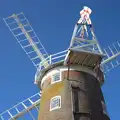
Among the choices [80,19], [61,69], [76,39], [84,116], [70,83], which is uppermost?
[80,19]

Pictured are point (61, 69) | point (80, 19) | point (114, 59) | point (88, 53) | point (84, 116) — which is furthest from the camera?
point (114, 59)

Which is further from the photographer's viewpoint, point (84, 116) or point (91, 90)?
point (91, 90)

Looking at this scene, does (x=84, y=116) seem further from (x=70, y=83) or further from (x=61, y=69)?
(x=61, y=69)

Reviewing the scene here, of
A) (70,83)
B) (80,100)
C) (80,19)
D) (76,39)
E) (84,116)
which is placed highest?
(80,19)

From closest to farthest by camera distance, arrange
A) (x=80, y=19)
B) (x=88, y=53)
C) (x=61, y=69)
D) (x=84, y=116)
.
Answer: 1. (x=84, y=116)
2. (x=88, y=53)
3. (x=61, y=69)
4. (x=80, y=19)

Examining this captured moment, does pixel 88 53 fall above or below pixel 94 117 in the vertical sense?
above

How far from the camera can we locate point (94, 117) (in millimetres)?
19719

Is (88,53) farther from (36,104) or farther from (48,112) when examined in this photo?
(36,104)

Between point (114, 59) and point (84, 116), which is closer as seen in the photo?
point (84, 116)

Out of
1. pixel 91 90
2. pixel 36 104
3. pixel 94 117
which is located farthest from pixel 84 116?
pixel 36 104

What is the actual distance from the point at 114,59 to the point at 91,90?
21.3 ft

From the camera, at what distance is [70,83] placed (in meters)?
21.3

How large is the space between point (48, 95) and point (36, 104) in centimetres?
491

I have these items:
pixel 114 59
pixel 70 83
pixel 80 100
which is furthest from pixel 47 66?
pixel 114 59
